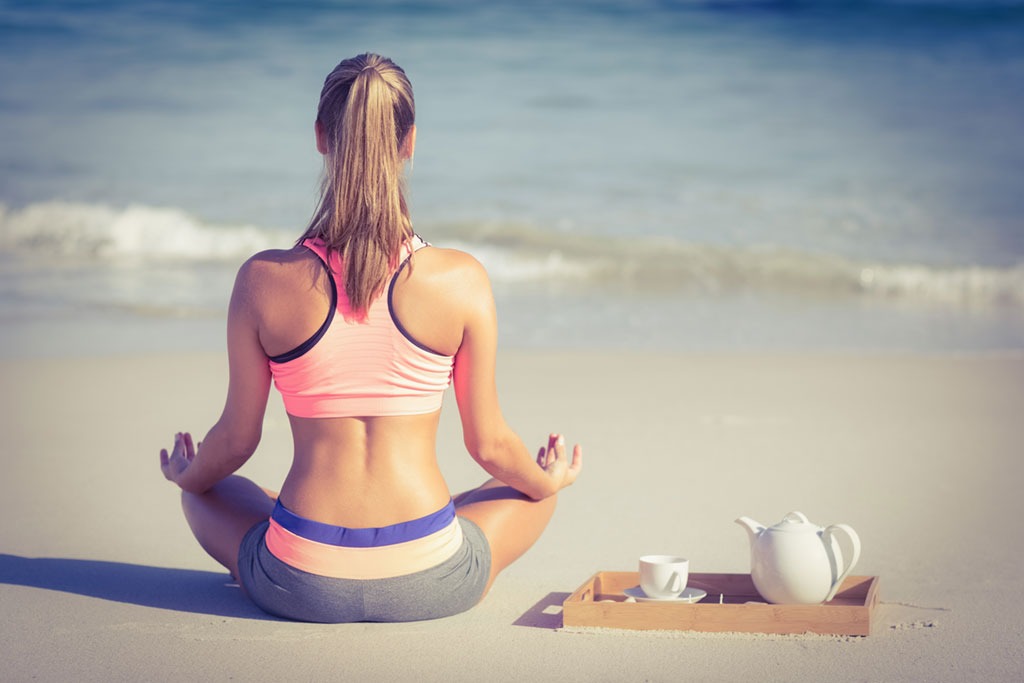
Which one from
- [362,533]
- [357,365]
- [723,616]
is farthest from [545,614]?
[357,365]

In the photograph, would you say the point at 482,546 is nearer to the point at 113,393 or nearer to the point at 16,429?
the point at 16,429

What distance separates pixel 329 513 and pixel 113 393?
3.82 meters

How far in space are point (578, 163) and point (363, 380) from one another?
1205 cm

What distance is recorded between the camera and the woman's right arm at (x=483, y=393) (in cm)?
267

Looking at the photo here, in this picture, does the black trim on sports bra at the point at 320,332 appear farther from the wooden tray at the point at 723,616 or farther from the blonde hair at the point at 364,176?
the wooden tray at the point at 723,616

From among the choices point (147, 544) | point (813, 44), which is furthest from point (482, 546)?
point (813, 44)

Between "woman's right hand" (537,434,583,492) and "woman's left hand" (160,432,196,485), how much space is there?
0.84 meters

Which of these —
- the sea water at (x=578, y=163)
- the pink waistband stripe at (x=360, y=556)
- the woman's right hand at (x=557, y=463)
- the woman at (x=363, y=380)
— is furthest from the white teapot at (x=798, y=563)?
the sea water at (x=578, y=163)

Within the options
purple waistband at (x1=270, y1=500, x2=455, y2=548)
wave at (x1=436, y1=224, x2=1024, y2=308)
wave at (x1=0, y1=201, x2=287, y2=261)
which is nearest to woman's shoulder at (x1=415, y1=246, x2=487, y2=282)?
purple waistband at (x1=270, y1=500, x2=455, y2=548)

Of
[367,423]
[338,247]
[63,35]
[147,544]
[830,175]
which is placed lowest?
[147,544]

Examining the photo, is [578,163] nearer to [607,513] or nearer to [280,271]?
[607,513]

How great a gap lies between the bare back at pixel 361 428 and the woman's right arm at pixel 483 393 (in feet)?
0.10

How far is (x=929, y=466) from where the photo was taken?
4.80 metres

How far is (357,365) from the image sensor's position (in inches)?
103
